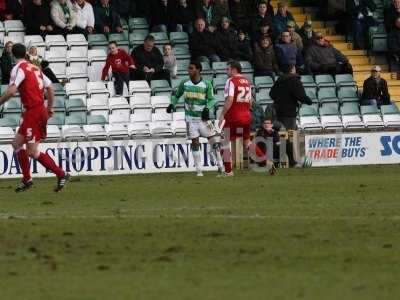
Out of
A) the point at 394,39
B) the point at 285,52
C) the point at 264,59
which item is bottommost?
the point at 264,59

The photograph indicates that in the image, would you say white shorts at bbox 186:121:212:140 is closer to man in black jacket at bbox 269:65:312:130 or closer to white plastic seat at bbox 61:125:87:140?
white plastic seat at bbox 61:125:87:140

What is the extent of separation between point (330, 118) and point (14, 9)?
7.13 metres

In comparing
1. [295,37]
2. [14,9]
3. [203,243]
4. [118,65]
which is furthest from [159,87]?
[203,243]

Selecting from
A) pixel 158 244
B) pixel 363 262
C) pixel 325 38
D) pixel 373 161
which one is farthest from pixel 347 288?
pixel 325 38

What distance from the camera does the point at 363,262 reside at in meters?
11.2

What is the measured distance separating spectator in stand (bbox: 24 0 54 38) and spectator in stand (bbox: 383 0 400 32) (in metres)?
8.22

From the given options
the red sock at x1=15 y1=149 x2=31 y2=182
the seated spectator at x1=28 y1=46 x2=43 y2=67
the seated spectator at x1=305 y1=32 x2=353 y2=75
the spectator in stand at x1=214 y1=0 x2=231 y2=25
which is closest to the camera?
the red sock at x1=15 y1=149 x2=31 y2=182

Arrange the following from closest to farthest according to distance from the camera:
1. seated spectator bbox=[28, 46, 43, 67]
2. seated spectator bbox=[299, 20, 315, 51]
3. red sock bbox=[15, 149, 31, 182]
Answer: red sock bbox=[15, 149, 31, 182]
seated spectator bbox=[28, 46, 43, 67]
seated spectator bbox=[299, 20, 315, 51]

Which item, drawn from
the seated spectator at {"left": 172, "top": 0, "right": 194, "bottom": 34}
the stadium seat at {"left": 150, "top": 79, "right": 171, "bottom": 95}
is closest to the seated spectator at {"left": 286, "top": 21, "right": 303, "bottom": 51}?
the seated spectator at {"left": 172, "top": 0, "right": 194, "bottom": 34}

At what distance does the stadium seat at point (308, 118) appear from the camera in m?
28.6

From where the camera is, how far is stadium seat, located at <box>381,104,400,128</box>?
29172 mm

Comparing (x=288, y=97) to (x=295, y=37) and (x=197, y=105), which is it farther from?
(x=295, y=37)

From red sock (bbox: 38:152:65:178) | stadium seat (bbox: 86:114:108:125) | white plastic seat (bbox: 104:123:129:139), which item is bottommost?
white plastic seat (bbox: 104:123:129:139)

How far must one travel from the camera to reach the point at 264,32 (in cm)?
3067
